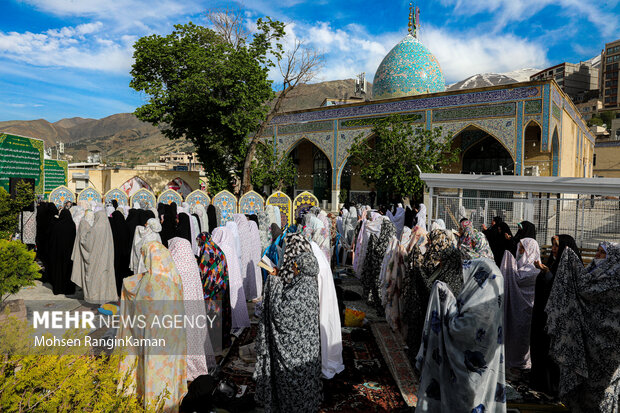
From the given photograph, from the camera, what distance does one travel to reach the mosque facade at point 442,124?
41.6 feet

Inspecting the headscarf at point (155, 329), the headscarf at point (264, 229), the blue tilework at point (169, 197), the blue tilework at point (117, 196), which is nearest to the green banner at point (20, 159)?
the blue tilework at point (117, 196)

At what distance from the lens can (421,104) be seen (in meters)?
14.6

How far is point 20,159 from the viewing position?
10.0m

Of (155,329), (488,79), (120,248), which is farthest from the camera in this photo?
(488,79)

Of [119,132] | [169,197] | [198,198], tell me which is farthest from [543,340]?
[119,132]

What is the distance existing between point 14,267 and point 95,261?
82.8 inches

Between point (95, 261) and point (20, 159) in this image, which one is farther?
point (20, 159)

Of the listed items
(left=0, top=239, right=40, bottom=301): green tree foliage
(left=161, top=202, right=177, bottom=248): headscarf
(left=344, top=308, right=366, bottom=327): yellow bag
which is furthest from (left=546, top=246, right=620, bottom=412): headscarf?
(left=161, top=202, right=177, bottom=248): headscarf

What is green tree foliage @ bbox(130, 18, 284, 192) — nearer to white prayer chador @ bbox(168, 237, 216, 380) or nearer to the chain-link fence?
the chain-link fence

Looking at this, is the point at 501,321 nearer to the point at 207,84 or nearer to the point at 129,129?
the point at 207,84

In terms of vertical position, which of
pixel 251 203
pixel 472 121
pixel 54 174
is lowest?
pixel 251 203

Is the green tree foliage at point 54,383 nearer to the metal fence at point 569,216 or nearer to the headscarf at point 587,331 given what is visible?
the headscarf at point 587,331

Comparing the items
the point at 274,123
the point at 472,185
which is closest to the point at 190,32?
the point at 274,123

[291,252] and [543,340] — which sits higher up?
[291,252]
